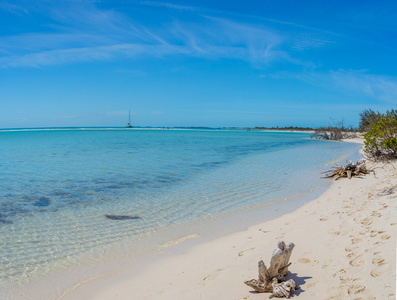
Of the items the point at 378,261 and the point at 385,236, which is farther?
the point at 385,236

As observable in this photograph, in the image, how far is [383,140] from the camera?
14.1 metres

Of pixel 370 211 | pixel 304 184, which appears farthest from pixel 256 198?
pixel 370 211

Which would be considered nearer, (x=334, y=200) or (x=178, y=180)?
(x=334, y=200)

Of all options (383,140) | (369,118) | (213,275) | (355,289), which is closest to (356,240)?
(355,289)

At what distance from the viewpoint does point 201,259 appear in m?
4.92

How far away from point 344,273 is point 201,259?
2.31 meters

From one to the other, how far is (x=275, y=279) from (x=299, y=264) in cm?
77

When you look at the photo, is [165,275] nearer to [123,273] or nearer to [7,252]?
[123,273]

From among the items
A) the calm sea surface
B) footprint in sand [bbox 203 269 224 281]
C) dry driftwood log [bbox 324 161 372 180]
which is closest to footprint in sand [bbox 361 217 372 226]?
footprint in sand [bbox 203 269 224 281]

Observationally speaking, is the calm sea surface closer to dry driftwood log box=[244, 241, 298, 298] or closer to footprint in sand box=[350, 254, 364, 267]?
dry driftwood log box=[244, 241, 298, 298]

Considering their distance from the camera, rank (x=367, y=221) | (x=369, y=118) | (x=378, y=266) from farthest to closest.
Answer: (x=369, y=118) < (x=367, y=221) < (x=378, y=266)

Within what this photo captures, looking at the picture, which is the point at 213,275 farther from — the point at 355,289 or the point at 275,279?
the point at 355,289

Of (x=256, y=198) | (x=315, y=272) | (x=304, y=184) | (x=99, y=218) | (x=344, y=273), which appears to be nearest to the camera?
(x=344, y=273)

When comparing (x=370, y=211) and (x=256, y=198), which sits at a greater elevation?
(x=370, y=211)
